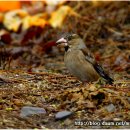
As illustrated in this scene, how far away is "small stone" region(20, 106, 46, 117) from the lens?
5496 mm

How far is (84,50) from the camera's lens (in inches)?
275

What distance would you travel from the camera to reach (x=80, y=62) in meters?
6.82

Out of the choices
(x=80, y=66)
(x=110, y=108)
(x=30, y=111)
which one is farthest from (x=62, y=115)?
(x=80, y=66)

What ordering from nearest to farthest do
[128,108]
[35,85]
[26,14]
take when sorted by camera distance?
[128,108]
[35,85]
[26,14]

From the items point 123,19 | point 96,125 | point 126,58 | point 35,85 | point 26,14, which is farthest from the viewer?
point 26,14

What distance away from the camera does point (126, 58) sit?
354 inches

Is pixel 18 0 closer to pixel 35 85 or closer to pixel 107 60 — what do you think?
pixel 107 60

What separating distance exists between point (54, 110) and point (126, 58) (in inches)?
141

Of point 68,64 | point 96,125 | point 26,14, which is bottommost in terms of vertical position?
point 96,125

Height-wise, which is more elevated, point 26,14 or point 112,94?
point 26,14

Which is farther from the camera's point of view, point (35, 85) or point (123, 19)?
point (123, 19)

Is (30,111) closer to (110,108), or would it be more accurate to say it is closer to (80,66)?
(110,108)

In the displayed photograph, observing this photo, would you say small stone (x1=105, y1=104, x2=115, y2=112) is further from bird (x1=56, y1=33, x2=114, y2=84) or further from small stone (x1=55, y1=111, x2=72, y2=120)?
bird (x1=56, y1=33, x2=114, y2=84)

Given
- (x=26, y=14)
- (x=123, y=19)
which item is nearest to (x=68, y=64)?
(x=123, y=19)
